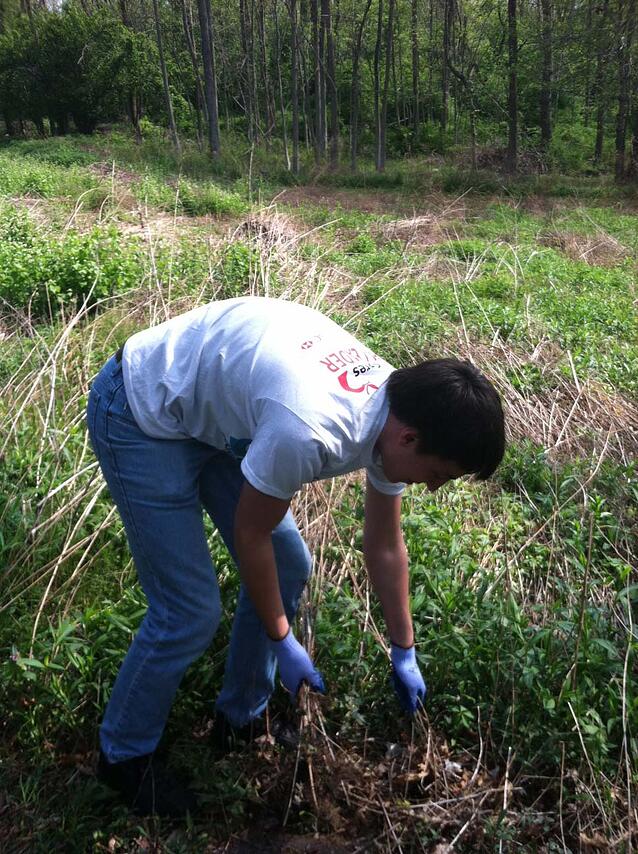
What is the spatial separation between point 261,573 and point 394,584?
0.49 m

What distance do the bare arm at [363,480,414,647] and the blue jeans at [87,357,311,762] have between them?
19 cm

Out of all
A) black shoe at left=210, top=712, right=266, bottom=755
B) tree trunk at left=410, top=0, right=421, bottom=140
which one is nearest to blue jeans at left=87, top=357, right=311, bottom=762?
black shoe at left=210, top=712, right=266, bottom=755

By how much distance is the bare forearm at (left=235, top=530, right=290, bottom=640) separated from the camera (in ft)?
4.85

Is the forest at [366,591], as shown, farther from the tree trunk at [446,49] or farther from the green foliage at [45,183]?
the tree trunk at [446,49]

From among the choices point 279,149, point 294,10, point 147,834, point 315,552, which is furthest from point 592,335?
point 279,149

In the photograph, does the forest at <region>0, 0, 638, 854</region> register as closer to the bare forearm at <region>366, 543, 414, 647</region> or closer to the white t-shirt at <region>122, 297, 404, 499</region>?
the bare forearm at <region>366, 543, 414, 647</region>

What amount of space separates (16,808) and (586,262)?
727cm

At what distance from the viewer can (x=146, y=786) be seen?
6.07 feet

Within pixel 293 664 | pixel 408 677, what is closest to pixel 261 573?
pixel 293 664

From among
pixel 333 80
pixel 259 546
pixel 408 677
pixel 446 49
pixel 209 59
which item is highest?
pixel 209 59

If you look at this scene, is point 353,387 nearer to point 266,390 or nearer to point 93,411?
point 266,390

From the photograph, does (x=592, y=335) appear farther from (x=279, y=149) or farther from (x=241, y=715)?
(x=279, y=149)

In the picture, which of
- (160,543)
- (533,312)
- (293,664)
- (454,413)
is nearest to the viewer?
(454,413)

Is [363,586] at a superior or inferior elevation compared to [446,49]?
inferior
